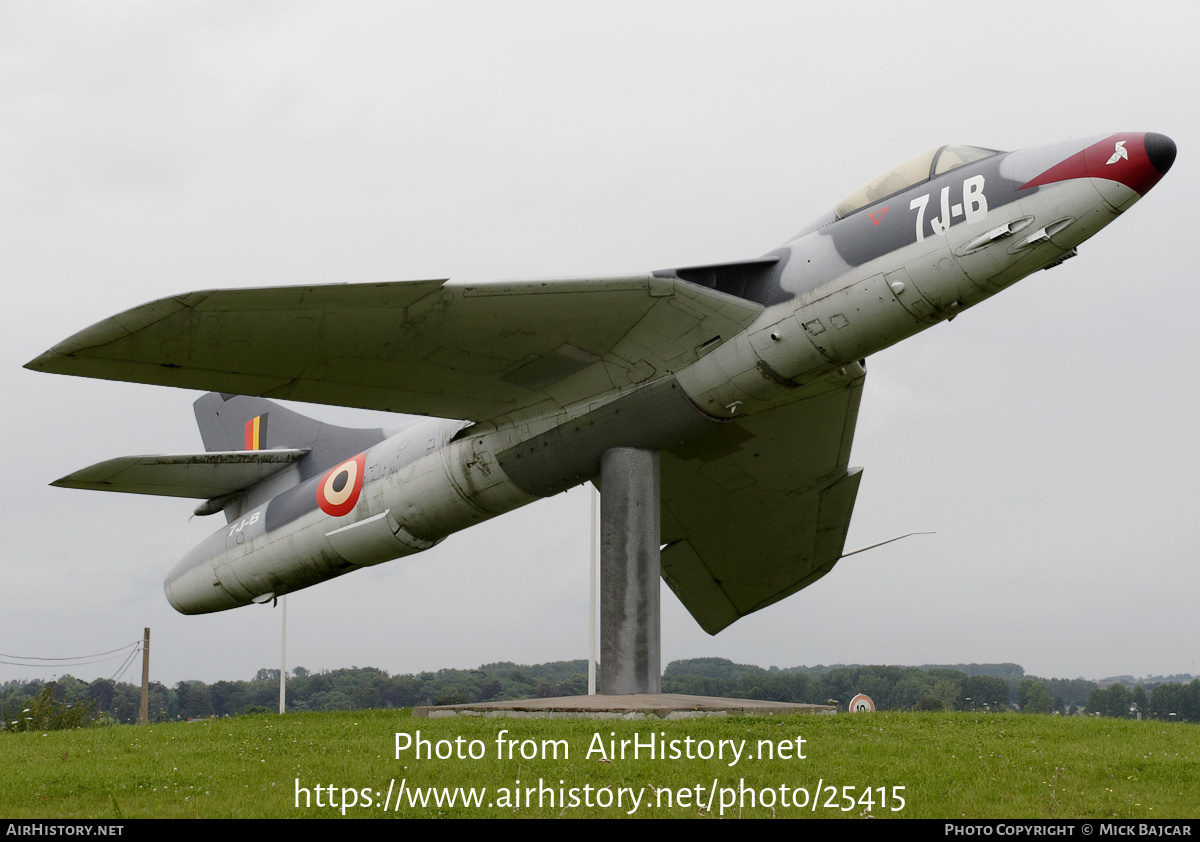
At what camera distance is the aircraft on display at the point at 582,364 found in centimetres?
991

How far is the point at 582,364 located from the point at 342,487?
4.37 metres

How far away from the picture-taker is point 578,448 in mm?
12414

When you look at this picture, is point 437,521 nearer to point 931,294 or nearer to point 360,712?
point 360,712

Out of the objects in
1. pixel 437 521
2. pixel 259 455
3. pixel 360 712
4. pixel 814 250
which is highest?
pixel 814 250

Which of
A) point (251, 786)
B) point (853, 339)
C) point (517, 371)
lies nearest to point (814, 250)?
point (853, 339)

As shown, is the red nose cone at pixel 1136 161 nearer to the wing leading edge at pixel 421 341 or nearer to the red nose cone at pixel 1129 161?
the red nose cone at pixel 1129 161

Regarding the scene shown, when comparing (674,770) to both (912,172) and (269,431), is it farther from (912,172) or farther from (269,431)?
(269,431)

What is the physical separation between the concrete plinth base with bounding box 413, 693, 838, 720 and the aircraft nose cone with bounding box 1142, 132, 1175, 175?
6526mm

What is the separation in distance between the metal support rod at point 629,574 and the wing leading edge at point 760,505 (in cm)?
207

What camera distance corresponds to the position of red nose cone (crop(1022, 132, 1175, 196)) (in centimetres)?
949

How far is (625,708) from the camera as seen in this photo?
10.5 m

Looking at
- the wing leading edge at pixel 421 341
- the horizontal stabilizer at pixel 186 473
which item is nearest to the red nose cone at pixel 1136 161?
the wing leading edge at pixel 421 341

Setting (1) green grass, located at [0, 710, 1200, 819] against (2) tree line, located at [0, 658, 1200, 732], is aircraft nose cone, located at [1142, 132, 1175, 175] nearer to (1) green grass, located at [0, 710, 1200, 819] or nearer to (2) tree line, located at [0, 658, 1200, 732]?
(1) green grass, located at [0, 710, 1200, 819]
